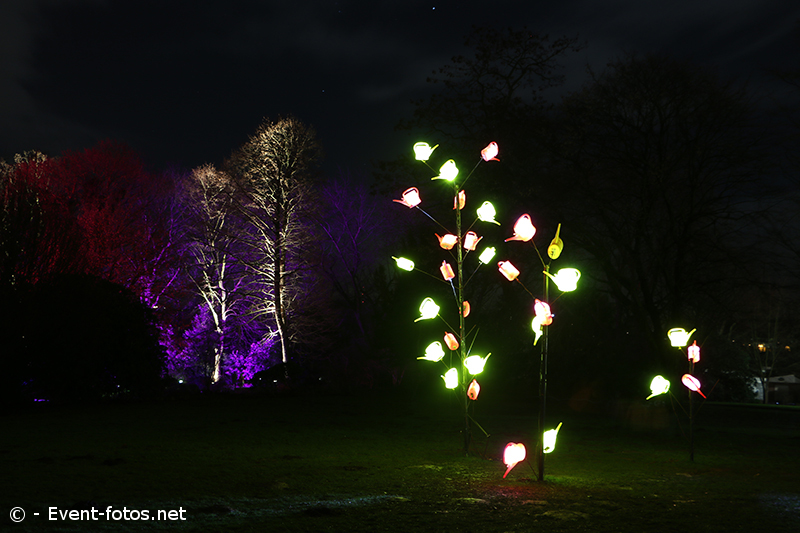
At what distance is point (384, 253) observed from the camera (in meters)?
28.3

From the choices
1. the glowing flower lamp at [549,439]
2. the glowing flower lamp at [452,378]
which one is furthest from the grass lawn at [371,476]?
the glowing flower lamp at [452,378]

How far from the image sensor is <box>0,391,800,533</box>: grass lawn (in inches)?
188

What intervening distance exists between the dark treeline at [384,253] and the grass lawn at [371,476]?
10.5ft

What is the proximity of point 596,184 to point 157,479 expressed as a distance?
1223 centimetres

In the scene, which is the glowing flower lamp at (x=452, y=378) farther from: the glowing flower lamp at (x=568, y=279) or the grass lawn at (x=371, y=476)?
the glowing flower lamp at (x=568, y=279)

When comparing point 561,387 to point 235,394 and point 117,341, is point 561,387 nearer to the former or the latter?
point 235,394

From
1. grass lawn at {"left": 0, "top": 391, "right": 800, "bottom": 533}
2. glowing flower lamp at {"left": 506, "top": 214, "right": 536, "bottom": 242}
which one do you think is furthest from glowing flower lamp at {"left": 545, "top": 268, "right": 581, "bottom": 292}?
grass lawn at {"left": 0, "top": 391, "right": 800, "bottom": 533}

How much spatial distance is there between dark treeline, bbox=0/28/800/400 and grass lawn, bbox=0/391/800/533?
10.5ft

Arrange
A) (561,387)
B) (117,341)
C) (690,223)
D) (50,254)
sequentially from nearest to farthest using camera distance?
(690,223) → (50,254) → (117,341) → (561,387)

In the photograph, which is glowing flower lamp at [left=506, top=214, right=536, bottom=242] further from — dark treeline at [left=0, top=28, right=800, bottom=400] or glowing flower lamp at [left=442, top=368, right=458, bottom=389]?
dark treeline at [left=0, top=28, right=800, bottom=400]

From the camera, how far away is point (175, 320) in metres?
25.2

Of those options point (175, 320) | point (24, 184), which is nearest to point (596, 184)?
point (24, 184)

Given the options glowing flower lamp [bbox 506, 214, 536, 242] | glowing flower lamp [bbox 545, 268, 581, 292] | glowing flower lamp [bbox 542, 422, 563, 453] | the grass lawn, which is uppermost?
glowing flower lamp [bbox 506, 214, 536, 242]

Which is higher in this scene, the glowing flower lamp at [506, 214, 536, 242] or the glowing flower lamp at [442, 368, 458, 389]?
the glowing flower lamp at [506, 214, 536, 242]
